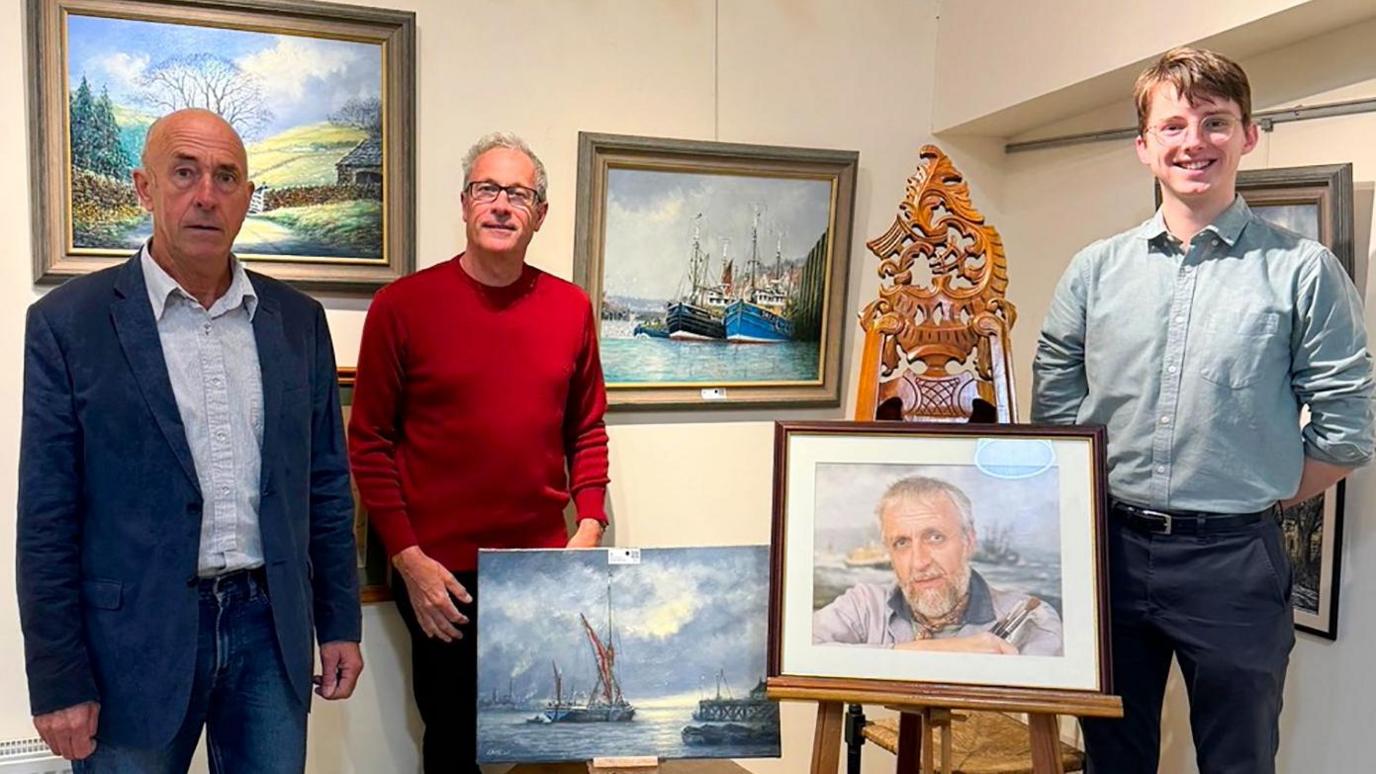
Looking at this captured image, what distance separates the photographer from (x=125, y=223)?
217cm

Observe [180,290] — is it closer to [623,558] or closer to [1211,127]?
[623,558]

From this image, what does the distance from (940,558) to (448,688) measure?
1.08 meters

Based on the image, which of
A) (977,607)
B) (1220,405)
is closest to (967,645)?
(977,607)

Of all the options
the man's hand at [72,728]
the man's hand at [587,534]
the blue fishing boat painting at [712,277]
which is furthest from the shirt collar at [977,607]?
the man's hand at [72,728]

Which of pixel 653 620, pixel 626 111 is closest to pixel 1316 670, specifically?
pixel 653 620

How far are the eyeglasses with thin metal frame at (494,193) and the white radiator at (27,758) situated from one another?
1.43 m

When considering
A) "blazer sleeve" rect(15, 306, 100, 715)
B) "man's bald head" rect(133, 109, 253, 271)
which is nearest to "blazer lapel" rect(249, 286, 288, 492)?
"man's bald head" rect(133, 109, 253, 271)

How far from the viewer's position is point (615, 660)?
1.91 meters

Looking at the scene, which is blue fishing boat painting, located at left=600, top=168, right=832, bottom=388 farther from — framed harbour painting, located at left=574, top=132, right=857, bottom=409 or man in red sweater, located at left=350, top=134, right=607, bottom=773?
man in red sweater, located at left=350, top=134, right=607, bottom=773

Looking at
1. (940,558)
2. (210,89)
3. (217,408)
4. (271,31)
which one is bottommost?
(940,558)

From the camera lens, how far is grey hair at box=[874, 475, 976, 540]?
1.71 m

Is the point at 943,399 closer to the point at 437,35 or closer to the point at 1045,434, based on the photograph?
the point at 1045,434

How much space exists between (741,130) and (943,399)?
1.06 metres

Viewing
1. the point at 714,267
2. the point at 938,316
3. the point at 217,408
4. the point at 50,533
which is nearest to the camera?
the point at 50,533
